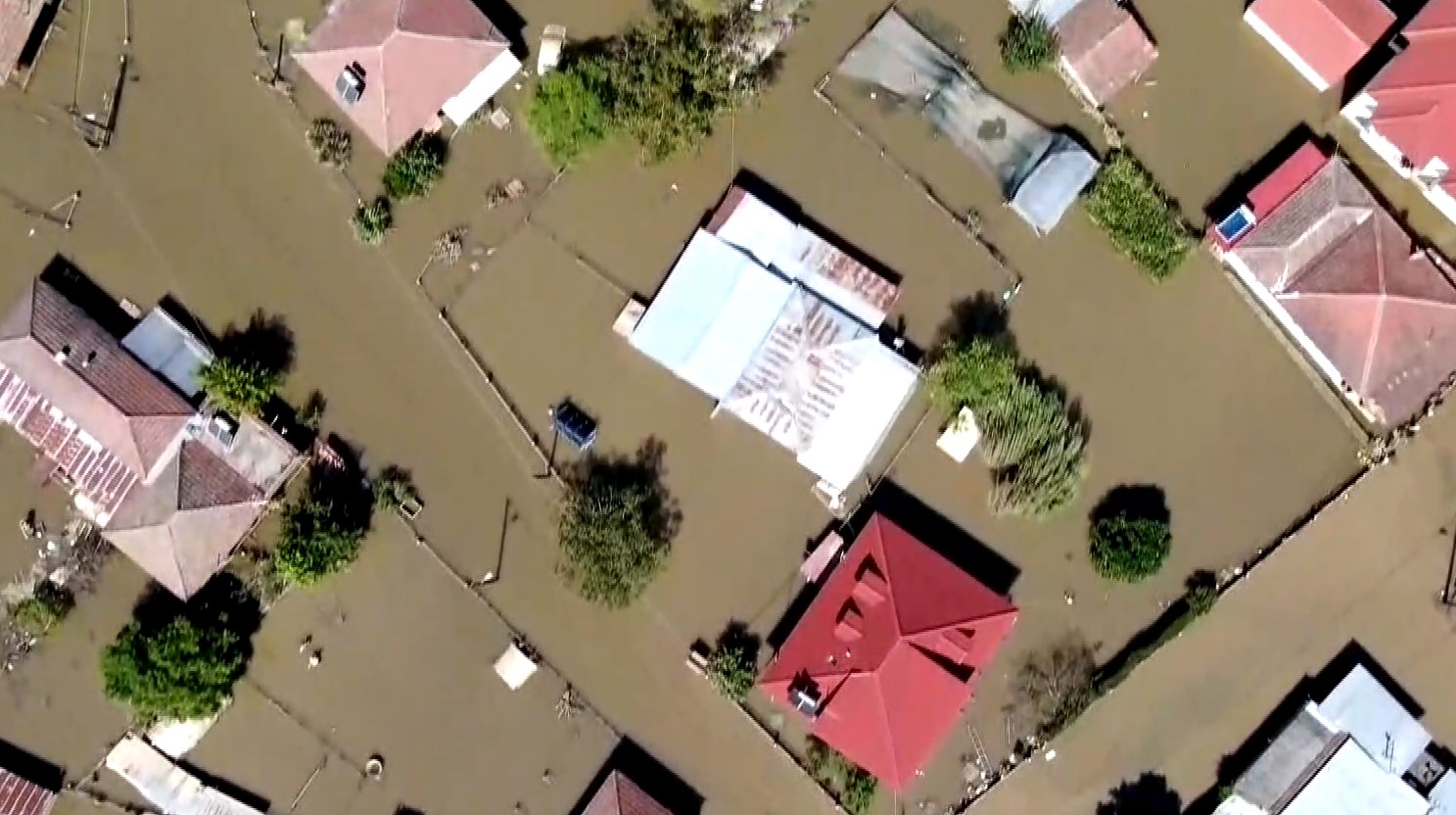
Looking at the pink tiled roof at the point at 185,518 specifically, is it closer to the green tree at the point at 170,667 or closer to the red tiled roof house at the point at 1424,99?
the green tree at the point at 170,667

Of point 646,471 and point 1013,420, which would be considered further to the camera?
point 646,471

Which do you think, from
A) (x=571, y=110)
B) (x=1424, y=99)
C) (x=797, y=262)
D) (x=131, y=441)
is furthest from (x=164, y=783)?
(x=1424, y=99)

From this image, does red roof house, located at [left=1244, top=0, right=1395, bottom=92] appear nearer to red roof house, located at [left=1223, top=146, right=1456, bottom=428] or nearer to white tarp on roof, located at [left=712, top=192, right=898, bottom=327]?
red roof house, located at [left=1223, top=146, right=1456, bottom=428]

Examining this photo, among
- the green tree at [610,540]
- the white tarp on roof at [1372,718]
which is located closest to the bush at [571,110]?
the green tree at [610,540]

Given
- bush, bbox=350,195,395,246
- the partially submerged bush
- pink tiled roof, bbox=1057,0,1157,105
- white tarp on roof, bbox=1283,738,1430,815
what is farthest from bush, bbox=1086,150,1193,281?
bush, bbox=350,195,395,246

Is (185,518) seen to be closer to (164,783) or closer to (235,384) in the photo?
(235,384)

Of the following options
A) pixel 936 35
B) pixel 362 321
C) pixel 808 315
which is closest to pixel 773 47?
pixel 936 35

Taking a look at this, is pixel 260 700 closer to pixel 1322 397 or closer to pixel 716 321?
pixel 716 321
